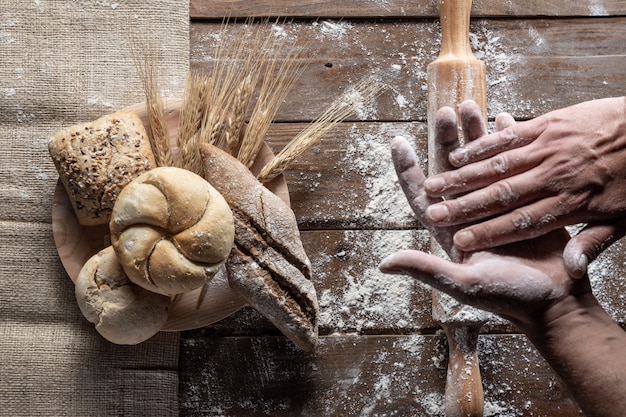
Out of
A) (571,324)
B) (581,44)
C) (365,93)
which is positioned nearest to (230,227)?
(365,93)

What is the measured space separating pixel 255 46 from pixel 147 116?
355 mm

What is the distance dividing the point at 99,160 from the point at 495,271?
0.93 m

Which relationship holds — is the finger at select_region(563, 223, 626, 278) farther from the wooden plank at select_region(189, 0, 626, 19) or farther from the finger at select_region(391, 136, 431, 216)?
the wooden plank at select_region(189, 0, 626, 19)

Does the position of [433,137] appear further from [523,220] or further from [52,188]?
[52,188]

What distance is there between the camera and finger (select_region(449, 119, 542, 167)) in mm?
1341

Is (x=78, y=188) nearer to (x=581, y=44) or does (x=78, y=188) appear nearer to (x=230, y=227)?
(x=230, y=227)

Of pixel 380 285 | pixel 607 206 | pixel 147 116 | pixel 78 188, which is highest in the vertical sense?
pixel 607 206

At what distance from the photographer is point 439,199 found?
4.52 feet

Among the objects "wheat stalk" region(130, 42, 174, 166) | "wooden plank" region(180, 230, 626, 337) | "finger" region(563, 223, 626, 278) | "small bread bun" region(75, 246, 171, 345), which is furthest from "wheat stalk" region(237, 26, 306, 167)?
"finger" region(563, 223, 626, 278)

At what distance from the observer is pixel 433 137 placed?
158 centimetres

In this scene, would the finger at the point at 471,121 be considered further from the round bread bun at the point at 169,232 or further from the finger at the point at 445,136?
the round bread bun at the point at 169,232

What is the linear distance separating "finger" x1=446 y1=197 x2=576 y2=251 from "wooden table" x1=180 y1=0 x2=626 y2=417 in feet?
1.23

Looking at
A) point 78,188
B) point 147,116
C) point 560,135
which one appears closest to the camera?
point 560,135

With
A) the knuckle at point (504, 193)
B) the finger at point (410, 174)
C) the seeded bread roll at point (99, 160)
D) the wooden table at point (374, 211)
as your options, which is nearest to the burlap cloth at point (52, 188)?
the wooden table at point (374, 211)
